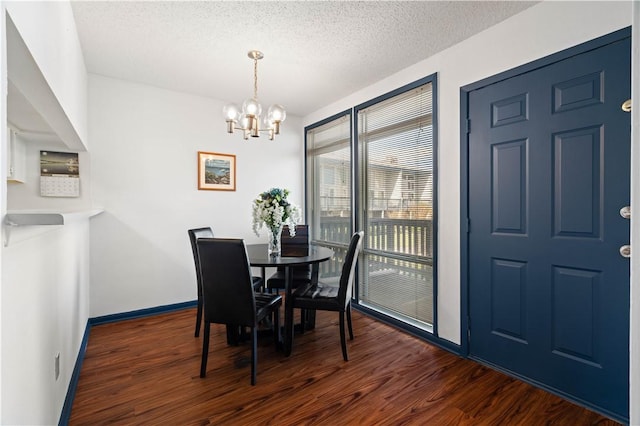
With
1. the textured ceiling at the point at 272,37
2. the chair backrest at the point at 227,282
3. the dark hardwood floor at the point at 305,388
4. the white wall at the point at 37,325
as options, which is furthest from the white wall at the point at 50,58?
the dark hardwood floor at the point at 305,388

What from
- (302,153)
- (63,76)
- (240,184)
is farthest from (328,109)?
(63,76)

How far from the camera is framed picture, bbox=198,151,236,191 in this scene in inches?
147

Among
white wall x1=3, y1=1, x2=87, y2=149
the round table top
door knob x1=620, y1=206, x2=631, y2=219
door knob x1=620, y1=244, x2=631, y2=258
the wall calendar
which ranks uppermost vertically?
white wall x1=3, y1=1, x2=87, y2=149

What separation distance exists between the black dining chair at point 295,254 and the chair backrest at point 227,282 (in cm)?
70

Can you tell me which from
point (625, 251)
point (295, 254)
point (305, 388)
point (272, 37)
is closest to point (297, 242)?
point (295, 254)

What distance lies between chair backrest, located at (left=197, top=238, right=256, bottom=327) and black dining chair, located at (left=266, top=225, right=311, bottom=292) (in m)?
0.70

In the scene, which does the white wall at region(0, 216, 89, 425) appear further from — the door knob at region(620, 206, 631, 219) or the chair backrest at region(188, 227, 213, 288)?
the door knob at region(620, 206, 631, 219)

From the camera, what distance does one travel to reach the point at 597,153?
1.81 m

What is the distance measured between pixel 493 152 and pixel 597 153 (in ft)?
1.99

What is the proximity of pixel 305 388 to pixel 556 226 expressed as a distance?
1971 mm

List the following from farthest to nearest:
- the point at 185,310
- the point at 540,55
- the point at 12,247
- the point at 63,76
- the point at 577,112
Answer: the point at 185,310, the point at 540,55, the point at 577,112, the point at 63,76, the point at 12,247

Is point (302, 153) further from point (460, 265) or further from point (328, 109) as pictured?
point (460, 265)

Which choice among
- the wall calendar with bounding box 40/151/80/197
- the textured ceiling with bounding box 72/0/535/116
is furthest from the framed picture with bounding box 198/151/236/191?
the wall calendar with bounding box 40/151/80/197

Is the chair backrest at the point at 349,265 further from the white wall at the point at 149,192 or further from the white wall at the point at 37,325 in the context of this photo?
the white wall at the point at 149,192
